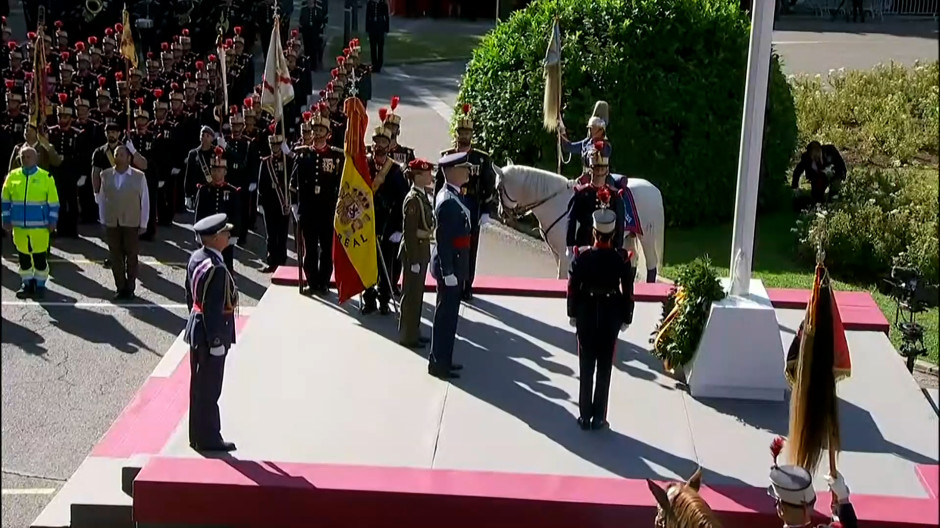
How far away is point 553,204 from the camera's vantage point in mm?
11320

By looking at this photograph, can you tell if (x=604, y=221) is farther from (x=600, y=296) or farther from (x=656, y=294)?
(x=656, y=294)

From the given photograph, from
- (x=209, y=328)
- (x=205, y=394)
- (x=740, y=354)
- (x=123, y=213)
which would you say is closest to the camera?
(x=209, y=328)

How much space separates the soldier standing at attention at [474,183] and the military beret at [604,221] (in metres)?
2.92

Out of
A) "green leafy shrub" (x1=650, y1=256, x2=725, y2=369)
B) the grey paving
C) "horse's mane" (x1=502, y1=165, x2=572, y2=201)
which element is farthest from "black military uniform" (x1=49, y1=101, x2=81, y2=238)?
"green leafy shrub" (x1=650, y1=256, x2=725, y2=369)

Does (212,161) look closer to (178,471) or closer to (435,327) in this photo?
(435,327)

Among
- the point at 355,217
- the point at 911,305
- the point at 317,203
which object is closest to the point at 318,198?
the point at 317,203

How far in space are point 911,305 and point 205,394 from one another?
6118 mm

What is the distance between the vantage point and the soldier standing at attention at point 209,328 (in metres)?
7.52

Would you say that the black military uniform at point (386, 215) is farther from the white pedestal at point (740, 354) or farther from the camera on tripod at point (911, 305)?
the camera on tripod at point (911, 305)

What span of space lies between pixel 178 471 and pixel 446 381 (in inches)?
93.3

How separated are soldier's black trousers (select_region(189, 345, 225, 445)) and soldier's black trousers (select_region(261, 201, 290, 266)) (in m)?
5.35

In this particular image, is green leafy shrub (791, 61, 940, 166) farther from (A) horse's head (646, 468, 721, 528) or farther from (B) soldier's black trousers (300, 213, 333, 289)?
(A) horse's head (646, 468, 721, 528)

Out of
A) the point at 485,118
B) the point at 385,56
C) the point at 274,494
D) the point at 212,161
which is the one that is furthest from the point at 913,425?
the point at 385,56

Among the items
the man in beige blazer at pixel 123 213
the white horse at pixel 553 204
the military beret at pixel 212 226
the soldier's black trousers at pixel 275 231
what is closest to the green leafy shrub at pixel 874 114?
the white horse at pixel 553 204
